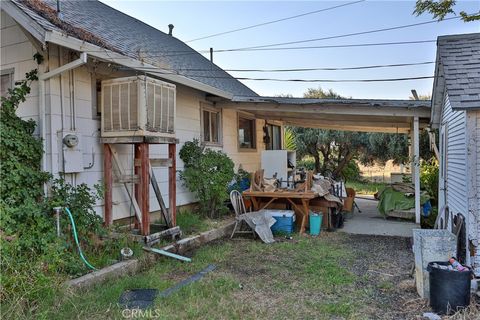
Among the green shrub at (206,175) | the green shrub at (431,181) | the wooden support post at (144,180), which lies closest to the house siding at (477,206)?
the wooden support post at (144,180)

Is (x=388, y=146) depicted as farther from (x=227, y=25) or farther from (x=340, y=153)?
(x=227, y=25)

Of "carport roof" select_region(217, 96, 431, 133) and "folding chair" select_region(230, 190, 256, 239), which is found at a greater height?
"carport roof" select_region(217, 96, 431, 133)

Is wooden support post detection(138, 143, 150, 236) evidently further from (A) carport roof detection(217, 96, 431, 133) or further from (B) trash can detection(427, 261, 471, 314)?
(B) trash can detection(427, 261, 471, 314)

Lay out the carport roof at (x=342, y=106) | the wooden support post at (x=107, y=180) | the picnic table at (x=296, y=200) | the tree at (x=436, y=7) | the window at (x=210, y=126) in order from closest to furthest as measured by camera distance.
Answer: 1. the wooden support post at (x=107, y=180)
2. the tree at (x=436, y=7)
3. the picnic table at (x=296, y=200)
4. the carport roof at (x=342, y=106)
5. the window at (x=210, y=126)

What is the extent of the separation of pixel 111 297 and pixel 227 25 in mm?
8259

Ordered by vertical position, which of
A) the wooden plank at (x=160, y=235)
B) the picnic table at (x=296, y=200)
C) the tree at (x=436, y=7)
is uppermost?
the tree at (x=436, y=7)

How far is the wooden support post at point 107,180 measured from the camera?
492cm

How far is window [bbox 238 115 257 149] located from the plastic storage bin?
3.11 meters

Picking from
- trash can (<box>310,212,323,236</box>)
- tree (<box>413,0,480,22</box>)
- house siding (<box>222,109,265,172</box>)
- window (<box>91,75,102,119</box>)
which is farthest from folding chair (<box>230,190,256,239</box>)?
tree (<box>413,0,480,22</box>)

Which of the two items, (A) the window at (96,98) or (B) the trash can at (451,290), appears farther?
(A) the window at (96,98)

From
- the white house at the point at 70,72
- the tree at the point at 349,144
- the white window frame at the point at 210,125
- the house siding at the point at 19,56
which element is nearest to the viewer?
the white house at the point at 70,72

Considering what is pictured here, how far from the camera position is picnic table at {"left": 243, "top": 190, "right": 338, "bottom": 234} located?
6.84 metres

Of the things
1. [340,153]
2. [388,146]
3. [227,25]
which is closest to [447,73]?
[227,25]

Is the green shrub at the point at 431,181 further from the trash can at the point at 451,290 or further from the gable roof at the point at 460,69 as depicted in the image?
the trash can at the point at 451,290
